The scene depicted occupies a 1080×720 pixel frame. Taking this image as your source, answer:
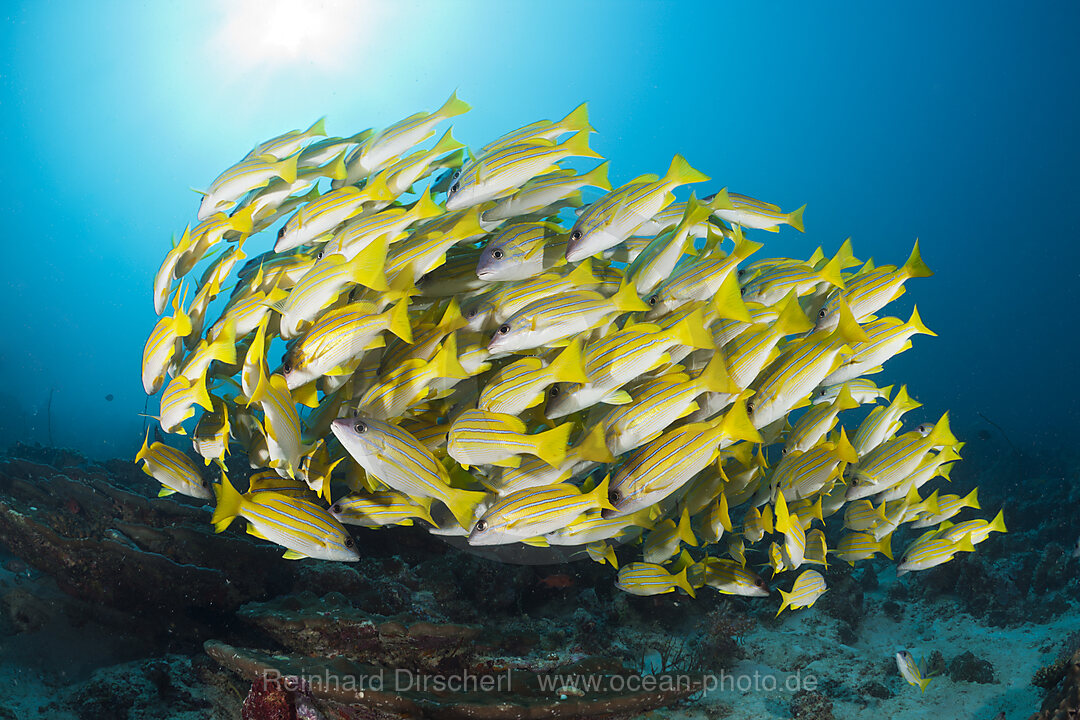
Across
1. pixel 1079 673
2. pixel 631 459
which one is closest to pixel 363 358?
pixel 631 459

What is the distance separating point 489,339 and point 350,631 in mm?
2839

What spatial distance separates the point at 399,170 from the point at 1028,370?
4071 inches

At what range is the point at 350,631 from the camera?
13.2 ft

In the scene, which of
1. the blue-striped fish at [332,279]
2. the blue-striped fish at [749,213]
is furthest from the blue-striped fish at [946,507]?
the blue-striped fish at [332,279]

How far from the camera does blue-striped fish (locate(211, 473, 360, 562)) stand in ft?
8.91

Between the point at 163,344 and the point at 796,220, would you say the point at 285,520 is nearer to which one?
the point at 163,344

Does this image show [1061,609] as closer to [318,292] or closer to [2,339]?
[318,292]

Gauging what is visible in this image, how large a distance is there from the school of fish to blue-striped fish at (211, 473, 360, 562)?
0.01 metres

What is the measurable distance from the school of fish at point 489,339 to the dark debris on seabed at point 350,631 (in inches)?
48.7

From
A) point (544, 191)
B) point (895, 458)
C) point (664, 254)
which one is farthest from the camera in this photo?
point (895, 458)

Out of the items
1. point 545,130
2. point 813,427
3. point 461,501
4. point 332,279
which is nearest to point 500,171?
point 545,130

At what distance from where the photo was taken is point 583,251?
2.76 m

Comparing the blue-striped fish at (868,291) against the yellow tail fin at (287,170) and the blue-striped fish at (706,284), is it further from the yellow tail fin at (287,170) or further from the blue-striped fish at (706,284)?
the yellow tail fin at (287,170)

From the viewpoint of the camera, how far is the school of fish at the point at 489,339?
2613 millimetres
